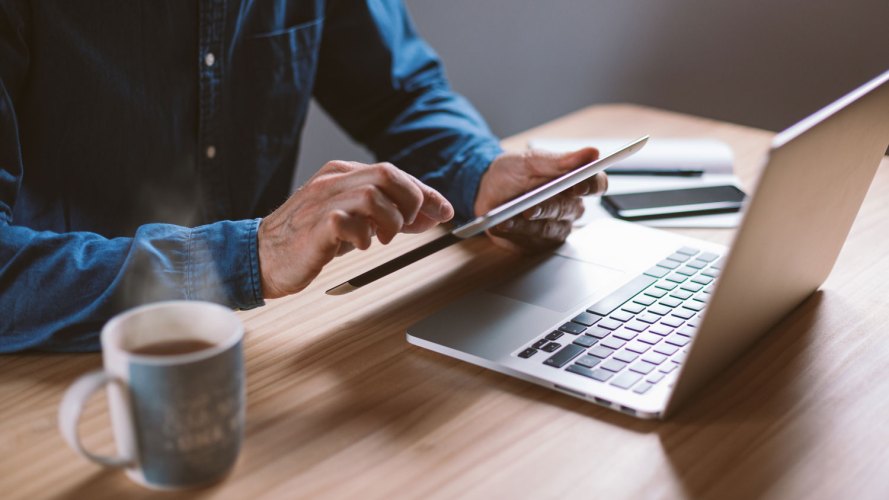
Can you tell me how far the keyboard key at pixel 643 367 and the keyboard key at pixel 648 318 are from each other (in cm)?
9

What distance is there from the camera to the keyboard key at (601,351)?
2.47 ft

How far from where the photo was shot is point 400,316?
0.86 meters

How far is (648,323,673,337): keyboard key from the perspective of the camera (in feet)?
2.62

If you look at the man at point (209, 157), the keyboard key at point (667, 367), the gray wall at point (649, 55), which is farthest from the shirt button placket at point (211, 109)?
the gray wall at point (649, 55)

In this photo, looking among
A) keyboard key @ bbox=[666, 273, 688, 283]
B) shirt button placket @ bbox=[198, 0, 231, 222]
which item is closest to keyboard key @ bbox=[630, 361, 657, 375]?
keyboard key @ bbox=[666, 273, 688, 283]

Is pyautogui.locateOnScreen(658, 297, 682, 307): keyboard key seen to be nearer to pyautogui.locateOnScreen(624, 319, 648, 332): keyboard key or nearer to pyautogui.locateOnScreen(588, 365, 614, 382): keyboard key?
pyautogui.locateOnScreen(624, 319, 648, 332): keyboard key

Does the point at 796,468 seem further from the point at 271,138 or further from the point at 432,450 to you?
the point at 271,138

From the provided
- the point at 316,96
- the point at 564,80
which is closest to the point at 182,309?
the point at 316,96

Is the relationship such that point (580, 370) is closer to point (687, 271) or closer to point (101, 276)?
point (687, 271)

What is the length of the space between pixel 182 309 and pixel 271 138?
0.71 meters

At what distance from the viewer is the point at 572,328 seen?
802mm

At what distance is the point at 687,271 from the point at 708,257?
0.05 m

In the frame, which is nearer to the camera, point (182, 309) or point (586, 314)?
point (182, 309)

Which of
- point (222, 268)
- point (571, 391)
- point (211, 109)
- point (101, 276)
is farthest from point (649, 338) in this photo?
point (211, 109)
